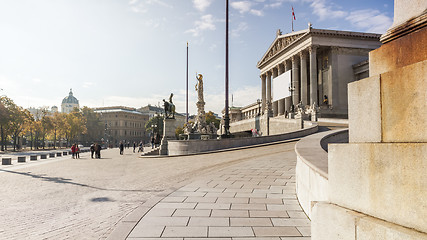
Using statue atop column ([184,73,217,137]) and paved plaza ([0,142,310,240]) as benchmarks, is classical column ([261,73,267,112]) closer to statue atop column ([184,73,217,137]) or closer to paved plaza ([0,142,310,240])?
statue atop column ([184,73,217,137])

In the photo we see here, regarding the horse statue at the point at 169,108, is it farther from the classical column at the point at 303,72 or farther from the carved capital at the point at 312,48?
the carved capital at the point at 312,48

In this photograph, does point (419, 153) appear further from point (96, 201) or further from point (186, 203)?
point (96, 201)

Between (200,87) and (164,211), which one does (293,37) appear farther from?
(164,211)

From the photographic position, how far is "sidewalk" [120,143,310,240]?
14.1 ft

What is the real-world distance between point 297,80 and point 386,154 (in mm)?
54662

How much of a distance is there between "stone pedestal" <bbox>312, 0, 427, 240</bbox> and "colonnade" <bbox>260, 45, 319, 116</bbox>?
126 feet

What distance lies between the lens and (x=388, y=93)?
2723 mm

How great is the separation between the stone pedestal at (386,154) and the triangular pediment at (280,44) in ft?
163

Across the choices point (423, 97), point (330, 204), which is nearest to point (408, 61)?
point (423, 97)

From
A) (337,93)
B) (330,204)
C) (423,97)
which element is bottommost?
(330,204)

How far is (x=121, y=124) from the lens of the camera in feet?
382

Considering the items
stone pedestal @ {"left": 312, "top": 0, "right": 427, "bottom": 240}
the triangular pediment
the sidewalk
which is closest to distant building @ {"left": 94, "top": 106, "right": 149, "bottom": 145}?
the triangular pediment

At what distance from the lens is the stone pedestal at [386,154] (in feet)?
7.52

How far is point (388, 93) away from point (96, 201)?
670cm
